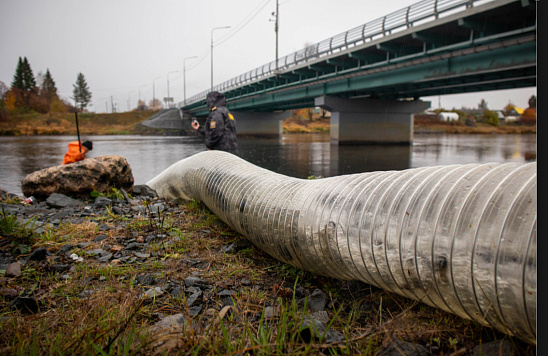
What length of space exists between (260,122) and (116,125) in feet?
64.0

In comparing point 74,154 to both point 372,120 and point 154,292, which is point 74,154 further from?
point 372,120

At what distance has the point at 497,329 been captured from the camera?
5.04ft

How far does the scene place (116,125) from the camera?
4469 centimetres

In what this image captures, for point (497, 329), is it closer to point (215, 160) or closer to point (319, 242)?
point (319, 242)

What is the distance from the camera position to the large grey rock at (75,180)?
5602 mm

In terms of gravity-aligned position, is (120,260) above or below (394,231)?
below

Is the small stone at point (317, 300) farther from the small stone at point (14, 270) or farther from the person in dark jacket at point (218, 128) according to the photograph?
the person in dark jacket at point (218, 128)

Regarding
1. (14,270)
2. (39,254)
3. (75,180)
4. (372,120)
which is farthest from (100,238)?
(372,120)

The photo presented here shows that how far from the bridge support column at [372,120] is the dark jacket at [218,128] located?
1988cm

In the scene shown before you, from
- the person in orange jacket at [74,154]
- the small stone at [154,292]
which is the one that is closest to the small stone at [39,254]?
the small stone at [154,292]

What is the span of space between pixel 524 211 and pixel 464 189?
31 centimetres
